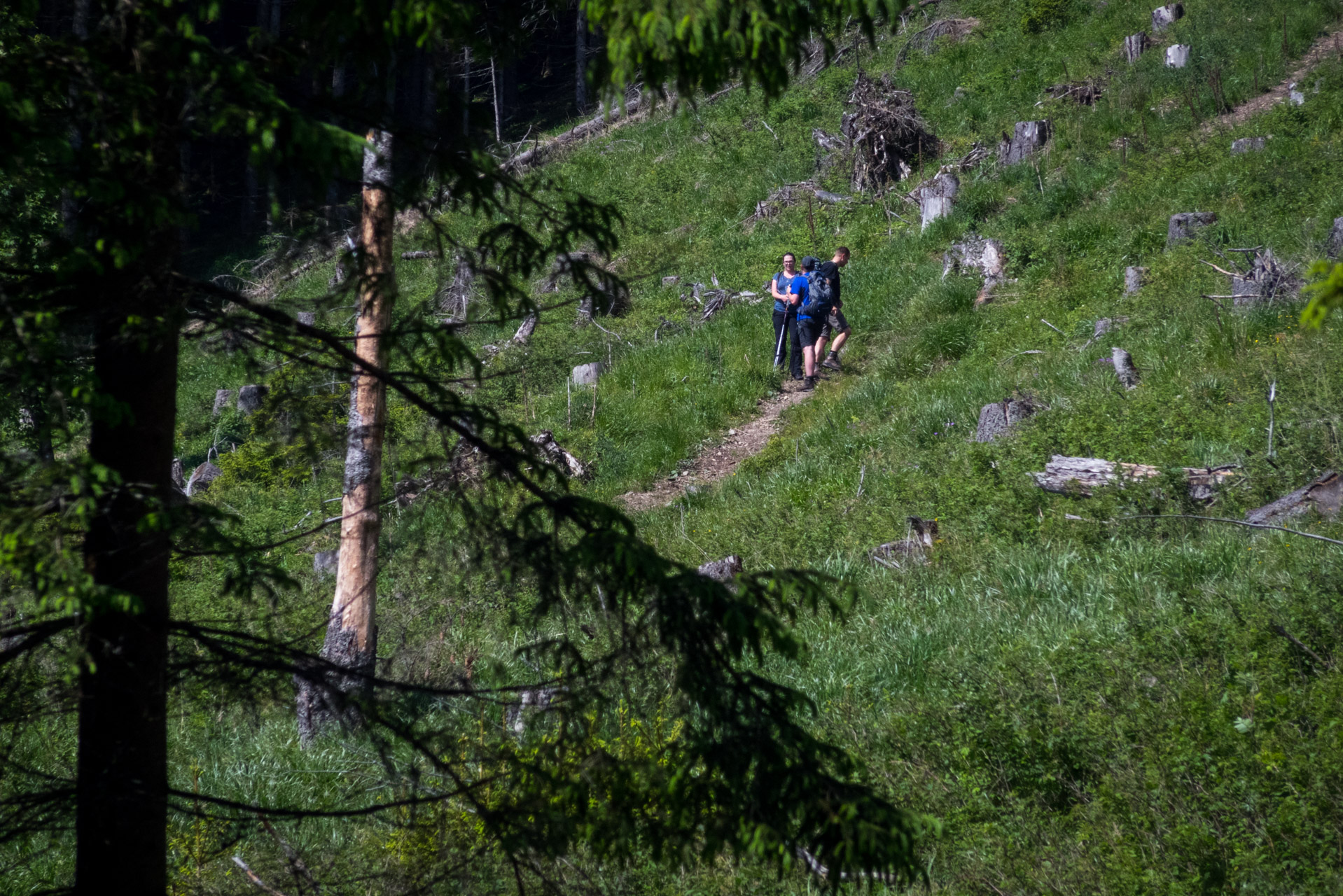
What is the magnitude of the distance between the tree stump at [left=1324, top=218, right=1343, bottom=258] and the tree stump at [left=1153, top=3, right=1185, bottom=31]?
9.94 m

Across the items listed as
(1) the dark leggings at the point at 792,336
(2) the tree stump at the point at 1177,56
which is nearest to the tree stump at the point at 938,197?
(1) the dark leggings at the point at 792,336

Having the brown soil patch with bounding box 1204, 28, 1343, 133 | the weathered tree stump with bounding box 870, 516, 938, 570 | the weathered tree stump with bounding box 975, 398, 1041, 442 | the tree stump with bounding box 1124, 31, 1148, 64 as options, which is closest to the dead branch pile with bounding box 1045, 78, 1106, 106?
the tree stump with bounding box 1124, 31, 1148, 64

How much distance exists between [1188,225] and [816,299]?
4.43 metres

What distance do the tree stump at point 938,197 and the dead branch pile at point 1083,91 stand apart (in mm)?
2711

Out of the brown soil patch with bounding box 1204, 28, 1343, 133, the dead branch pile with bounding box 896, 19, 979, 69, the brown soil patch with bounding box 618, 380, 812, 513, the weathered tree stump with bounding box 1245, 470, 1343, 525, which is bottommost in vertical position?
the weathered tree stump with bounding box 1245, 470, 1343, 525

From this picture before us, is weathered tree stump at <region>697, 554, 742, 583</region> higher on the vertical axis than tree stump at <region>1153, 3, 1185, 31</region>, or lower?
lower

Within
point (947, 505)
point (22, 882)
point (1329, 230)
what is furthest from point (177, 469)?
point (1329, 230)

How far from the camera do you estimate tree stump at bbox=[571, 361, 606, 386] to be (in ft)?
43.9

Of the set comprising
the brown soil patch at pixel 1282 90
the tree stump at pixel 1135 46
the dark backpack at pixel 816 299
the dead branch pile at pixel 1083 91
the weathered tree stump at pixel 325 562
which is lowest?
the weathered tree stump at pixel 325 562

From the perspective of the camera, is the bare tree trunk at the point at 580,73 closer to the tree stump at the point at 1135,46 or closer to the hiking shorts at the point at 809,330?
the tree stump at the point at 1135,46

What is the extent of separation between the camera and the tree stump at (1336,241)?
27.6ft

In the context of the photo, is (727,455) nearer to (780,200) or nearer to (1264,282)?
(1264,282)

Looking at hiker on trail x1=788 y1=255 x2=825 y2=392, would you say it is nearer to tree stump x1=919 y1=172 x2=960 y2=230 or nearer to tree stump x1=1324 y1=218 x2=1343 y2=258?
tree stump x1=919 y1=172 x2=960 y2=230

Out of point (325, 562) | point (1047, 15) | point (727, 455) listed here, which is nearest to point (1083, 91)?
point (1047, 15)
